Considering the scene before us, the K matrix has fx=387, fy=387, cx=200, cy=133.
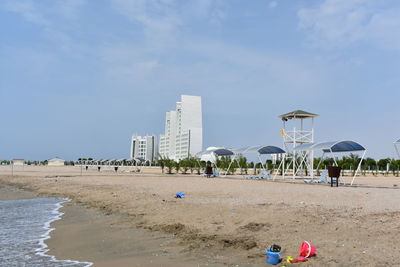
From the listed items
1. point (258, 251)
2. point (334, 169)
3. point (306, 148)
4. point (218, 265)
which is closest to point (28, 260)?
point (218, 265)

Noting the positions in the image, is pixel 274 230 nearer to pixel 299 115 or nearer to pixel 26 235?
pixel 26 235

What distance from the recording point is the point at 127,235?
25.5 ft

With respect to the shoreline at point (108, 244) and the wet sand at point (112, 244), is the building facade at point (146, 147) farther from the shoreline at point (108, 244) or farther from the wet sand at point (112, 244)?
the wet sand at point (112, 244)

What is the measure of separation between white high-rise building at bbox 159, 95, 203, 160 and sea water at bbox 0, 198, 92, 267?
8901 cm

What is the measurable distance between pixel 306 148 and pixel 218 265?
2119cm

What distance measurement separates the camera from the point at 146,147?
13700cm

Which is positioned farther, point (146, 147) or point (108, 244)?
point (146, 147)

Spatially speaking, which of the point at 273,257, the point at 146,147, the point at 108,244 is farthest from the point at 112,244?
the point at 146,147

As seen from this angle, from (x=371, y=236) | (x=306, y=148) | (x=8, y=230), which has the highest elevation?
(x=306, y=148)

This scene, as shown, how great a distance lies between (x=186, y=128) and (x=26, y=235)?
100 m

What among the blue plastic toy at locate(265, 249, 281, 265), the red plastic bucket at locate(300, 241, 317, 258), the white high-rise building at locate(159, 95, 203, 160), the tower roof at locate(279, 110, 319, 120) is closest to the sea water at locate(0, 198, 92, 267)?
the blue plastic toy at locate(265, 249, 281, 265)

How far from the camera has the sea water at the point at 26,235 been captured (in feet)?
20.2

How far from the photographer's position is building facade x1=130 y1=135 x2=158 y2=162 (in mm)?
136500

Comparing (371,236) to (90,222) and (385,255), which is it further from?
(90,222)
